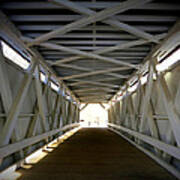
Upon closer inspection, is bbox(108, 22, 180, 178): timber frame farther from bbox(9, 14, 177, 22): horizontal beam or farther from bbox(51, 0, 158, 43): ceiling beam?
bbox(51, 0, 158, 43): ceiling beam

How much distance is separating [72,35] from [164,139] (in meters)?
3.36

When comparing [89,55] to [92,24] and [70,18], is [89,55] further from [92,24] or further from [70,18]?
[70,18]

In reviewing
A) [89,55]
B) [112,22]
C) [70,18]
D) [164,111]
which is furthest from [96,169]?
[70,18]

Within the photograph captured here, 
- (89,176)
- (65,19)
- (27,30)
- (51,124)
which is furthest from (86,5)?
(51,124)

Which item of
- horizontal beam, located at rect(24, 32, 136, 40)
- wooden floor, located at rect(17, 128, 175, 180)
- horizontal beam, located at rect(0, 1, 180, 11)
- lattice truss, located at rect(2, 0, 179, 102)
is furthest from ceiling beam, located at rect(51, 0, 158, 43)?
wooden floor, located at rect(17, 128, 175, 180)

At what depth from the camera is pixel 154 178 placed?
8.11 ft

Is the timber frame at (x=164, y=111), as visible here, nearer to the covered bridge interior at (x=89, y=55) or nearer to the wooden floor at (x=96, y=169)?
the covered bridge interior at (x=89, y=55)

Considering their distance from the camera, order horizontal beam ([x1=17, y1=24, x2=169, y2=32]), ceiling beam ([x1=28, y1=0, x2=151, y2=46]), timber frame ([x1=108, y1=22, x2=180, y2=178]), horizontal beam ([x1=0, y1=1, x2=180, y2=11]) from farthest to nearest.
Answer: horizontal beam ([x1=17, y1=24, x2=169, y2=32]), timber frame ([x1=108, y1=22, x2=180, y2=178]), horizontal beam ([x1=0, y1=1, x2=180, y2=11]), ceiling beam ([x1=28, y1=0, x2=151, y2=46])

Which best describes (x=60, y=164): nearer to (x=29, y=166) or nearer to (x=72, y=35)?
(x=29, y=166)

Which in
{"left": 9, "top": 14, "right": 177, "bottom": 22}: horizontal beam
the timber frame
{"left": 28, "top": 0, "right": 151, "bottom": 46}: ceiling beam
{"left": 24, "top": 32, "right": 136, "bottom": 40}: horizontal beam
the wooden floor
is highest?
{"left": 24, "top": 32, "right": 136, "bottom": 40}: horizontal beam

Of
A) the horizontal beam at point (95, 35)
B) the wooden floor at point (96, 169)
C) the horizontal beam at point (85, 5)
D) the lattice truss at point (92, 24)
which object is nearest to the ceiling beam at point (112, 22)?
the lattice truss at point (92, 24)

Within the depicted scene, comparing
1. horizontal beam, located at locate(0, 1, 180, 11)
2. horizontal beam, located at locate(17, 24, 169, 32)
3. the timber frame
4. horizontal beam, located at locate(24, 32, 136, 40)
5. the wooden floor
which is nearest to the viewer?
horizontal beam, located at locate(0, 1, 180, 11)

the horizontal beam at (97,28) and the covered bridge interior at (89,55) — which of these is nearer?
the covered bridge interior at (89,55)

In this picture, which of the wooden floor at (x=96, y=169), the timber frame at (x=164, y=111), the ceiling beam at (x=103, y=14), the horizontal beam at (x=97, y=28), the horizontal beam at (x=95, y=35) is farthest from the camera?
the horizontal beam at (x=95, y=35)
